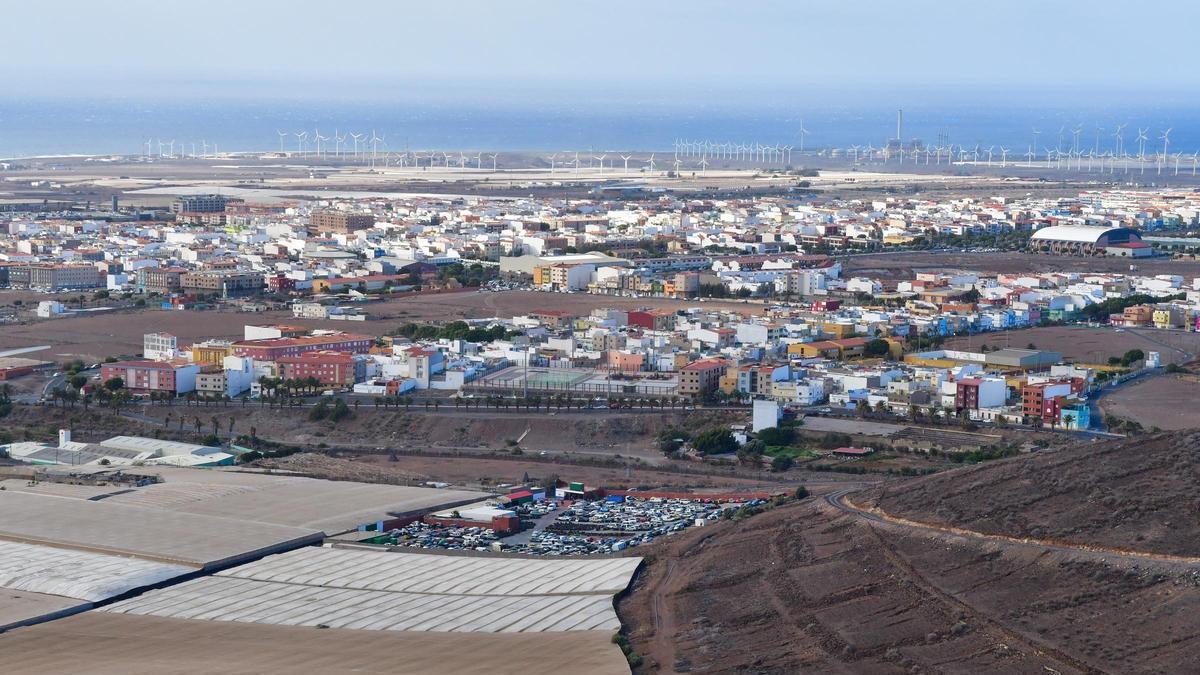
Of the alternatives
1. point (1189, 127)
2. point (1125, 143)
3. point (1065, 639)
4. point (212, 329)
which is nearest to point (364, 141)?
point (1125, 143)

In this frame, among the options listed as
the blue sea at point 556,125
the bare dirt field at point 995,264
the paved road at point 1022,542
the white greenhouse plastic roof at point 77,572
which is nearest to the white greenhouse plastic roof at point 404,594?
the white greenhouse plastic roof at point 77,572

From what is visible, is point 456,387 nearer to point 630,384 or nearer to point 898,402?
point 630,384

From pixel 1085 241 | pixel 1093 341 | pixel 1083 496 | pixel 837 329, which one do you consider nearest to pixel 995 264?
pixel 1085 241

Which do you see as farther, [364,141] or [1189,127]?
[1189,127]

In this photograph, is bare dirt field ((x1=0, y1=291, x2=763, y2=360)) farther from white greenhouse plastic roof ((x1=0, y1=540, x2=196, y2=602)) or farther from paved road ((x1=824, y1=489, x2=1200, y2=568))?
paved road ((x1=824, y1=489, x2=1200, y2=568))

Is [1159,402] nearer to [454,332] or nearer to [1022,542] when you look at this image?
[1022,542]

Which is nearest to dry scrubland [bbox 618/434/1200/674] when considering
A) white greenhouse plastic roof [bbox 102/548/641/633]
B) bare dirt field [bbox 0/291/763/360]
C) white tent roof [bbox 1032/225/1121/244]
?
white greenhouse plastic roof [bbox 102/548/641/633]
